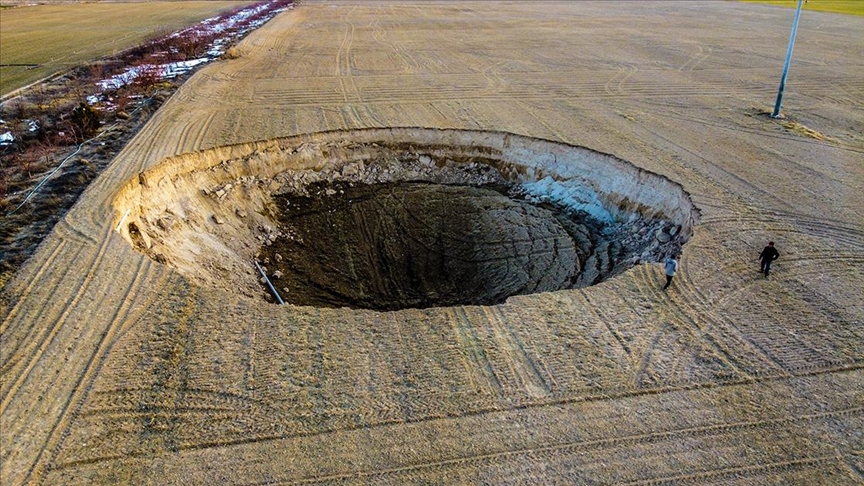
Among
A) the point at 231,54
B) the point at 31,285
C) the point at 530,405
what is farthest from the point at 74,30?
the point at 530,405

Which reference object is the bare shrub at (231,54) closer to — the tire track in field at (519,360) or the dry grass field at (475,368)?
the dry grass field at (475,368)

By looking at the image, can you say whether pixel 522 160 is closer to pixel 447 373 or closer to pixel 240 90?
pixel 447 373

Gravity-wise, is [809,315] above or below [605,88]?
below

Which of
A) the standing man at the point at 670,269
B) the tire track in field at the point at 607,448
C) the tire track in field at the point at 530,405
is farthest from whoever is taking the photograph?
the standing man at the point at 670,269

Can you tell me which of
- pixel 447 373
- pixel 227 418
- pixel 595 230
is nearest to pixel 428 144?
pixel 595 230

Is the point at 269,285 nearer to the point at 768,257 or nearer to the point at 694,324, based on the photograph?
the point at 694,324

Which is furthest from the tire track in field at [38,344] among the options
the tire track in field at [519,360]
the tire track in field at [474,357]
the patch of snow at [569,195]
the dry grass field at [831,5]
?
the dry grass field at [831,5]

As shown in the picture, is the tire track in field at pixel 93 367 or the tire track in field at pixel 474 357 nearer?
the tire track in field at pixel 93 367

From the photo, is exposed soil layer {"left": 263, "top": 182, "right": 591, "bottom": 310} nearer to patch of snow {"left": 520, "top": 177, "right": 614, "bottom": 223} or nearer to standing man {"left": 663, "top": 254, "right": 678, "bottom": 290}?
patch of snow {"left": 520, "top": 177, "right": 614, "bottom": 223}
